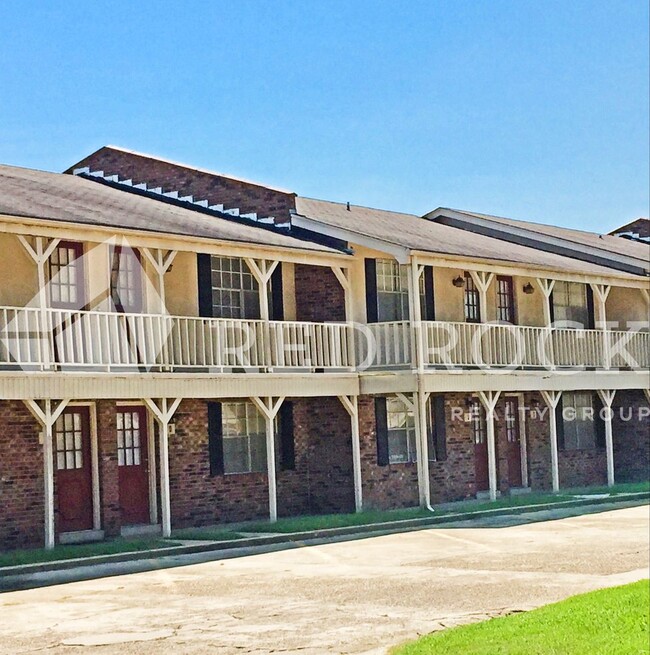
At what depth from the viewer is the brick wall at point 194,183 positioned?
27.4 m

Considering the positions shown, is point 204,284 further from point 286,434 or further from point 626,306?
point 626,306

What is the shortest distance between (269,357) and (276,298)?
2.28m

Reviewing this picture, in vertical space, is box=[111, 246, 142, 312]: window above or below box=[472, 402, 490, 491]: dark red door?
above

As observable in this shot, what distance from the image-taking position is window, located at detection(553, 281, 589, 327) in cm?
3253

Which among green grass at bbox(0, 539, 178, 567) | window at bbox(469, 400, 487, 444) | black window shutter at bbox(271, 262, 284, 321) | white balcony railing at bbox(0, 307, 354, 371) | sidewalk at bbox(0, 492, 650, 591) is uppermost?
black window shutter at bbox(271, 262, 284, 321)

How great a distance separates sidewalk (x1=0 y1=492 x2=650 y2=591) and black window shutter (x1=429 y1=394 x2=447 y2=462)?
107 inches

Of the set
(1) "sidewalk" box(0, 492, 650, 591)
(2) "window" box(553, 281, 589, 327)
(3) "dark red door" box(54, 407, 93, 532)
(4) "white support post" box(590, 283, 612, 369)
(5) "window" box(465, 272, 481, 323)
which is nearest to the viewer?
(1) "sidewalk" box(0, 492, 650, 591)

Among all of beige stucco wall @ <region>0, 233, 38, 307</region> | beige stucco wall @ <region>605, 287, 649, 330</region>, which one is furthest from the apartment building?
beige stucco wall @ <region>605, 287, 649, 330</region>

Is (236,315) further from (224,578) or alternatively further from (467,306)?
(224,578)

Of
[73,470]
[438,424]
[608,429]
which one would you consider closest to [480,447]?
[438,424]

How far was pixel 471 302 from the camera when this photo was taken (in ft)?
97.3

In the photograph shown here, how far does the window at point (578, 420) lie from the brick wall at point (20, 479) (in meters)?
15.6

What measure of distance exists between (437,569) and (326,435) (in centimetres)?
966

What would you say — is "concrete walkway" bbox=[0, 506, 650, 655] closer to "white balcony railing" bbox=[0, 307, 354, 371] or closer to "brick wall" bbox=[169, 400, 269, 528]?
"brick wall" bbox=[169, 400, 269, 528]
